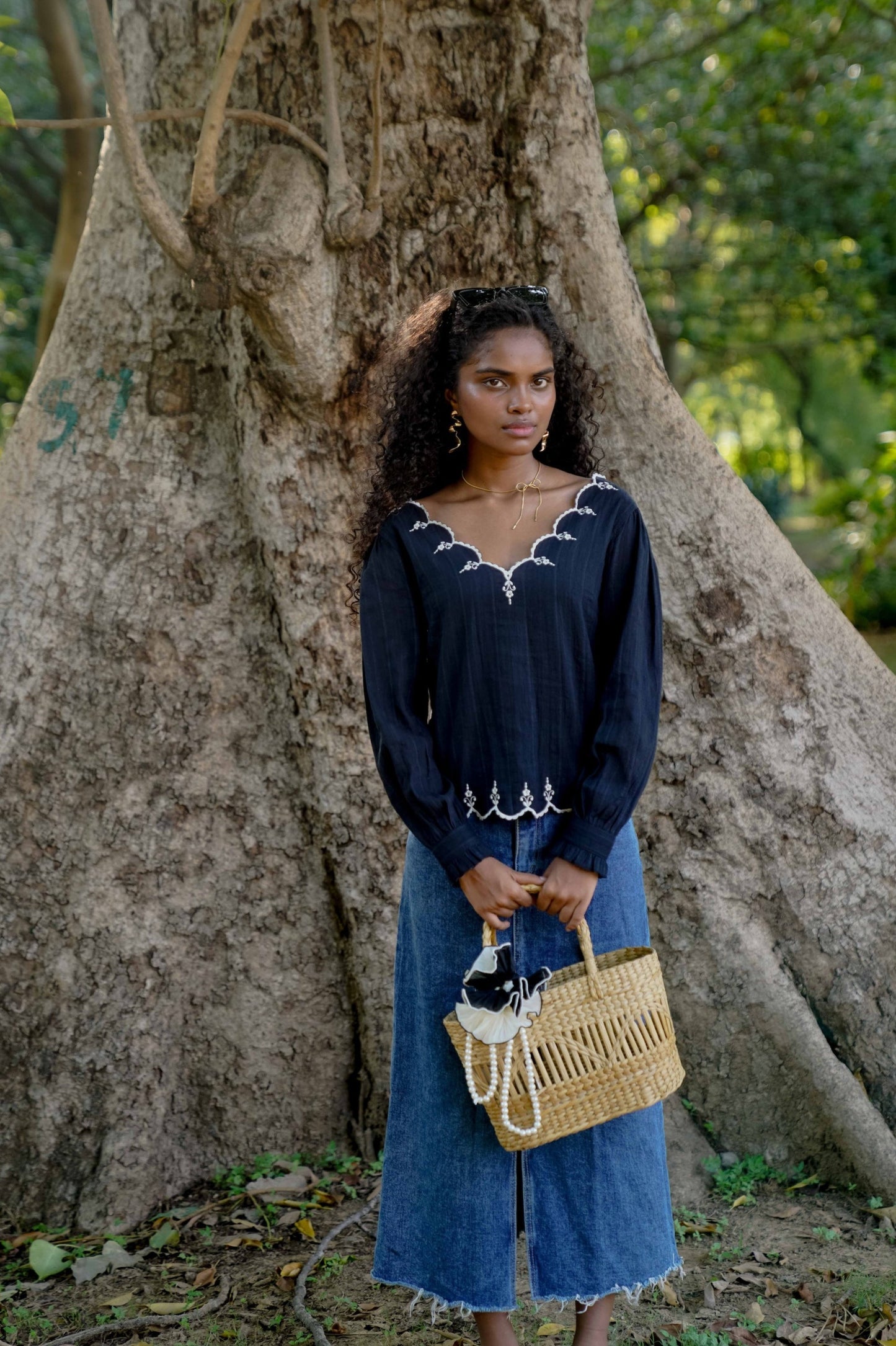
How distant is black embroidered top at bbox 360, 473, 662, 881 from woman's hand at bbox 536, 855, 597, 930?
0.10 feet

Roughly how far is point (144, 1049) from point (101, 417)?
1.84 metres

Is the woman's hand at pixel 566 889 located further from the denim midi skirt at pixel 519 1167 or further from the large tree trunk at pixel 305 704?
the large tree trunk at pixel 305 704

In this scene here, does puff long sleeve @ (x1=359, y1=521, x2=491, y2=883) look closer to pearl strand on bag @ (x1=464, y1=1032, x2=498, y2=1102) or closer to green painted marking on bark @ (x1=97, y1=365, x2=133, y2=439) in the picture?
pearl strand on bag @ (x1=464, y1=1032, x2=498, y2=1102)

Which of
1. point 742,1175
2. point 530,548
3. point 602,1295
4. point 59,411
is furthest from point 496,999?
point 59,411

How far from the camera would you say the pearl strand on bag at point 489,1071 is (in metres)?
2.27

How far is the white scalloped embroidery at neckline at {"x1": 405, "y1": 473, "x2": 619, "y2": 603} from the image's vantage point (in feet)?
7.95

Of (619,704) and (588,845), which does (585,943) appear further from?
(619,704)

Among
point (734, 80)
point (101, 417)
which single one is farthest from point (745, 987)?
point (734, 80)

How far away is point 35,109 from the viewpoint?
10.0 meters

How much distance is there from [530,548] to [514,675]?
0.26 metres

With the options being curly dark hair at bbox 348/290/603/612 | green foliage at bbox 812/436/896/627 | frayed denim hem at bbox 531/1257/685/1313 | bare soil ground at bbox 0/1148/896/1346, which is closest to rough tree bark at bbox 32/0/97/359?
curly dark hair at bbox 348/290/603/612

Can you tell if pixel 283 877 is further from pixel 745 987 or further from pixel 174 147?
pixel 174 147

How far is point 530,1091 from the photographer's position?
88.5 inches

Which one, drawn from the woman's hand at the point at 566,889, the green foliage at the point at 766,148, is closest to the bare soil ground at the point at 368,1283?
the woman's hand at the point at 566,889
